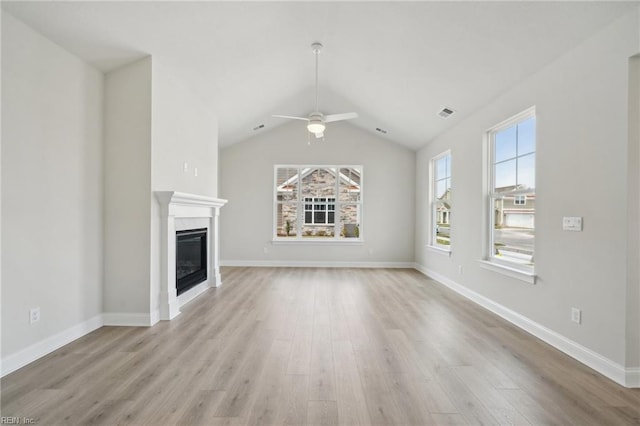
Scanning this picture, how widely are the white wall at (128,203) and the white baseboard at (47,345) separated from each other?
0.23m

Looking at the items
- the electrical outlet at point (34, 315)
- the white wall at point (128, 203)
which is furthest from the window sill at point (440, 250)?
the electrical outlet at point (34, 315)

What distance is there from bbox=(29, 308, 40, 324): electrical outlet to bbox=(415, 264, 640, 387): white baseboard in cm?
444

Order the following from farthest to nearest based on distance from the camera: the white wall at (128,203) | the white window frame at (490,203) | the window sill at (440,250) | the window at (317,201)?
1. the window at (317,201)
2. the window sill at (440,250)
3. the white window frame at (490,203)
4. the white wall at (128,203)

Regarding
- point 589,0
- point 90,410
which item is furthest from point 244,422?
point 589,0

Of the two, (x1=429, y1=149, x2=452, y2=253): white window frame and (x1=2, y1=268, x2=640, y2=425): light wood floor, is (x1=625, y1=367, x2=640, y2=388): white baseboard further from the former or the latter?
(x1=429, y1=149, x2=452, y2=253): white window frame

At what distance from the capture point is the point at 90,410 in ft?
6.44

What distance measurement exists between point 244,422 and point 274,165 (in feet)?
20.2

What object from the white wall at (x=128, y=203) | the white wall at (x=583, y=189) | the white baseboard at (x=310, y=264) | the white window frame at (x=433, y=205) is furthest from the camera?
the white baseboard at (x=310, y=264)

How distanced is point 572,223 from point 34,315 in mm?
4538

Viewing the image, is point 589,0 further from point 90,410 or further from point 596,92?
point 90,410

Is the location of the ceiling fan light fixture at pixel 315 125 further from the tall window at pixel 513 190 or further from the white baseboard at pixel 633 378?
the white baseboard at pixel 633 378

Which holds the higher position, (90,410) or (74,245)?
(74,245)

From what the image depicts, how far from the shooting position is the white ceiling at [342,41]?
272 cm

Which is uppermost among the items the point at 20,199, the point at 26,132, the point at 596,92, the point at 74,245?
the point at 596,92
